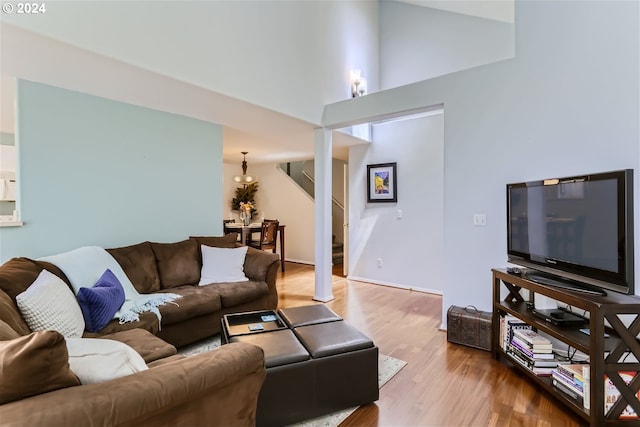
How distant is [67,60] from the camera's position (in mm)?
2145

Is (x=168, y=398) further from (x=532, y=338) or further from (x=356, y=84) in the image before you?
(x=356, y=84)

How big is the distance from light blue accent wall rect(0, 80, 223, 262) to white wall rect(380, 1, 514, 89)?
3.19m

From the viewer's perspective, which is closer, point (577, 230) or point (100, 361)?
point (100, 361)

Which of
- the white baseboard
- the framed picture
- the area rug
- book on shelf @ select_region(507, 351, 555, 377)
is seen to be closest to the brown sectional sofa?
the area rug

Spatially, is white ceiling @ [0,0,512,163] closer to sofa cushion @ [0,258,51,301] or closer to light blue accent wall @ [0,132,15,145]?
light blue accent wall @ [0,132,15,145]

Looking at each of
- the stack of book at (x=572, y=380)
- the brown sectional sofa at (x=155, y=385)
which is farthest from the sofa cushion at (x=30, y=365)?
the stack of book at (x=572, y=380)

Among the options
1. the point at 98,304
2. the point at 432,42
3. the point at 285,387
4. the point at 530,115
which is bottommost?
the point at 285,387

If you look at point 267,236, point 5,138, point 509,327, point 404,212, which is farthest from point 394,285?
point 5,138

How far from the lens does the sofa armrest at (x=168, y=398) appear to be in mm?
833

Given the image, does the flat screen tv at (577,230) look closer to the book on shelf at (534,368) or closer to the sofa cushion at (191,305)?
the book on shelf at (534,368)

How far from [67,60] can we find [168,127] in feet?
4.10

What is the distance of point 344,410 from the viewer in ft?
6.04

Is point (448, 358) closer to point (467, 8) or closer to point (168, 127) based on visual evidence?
point (168, 127)

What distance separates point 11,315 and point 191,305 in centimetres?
119
